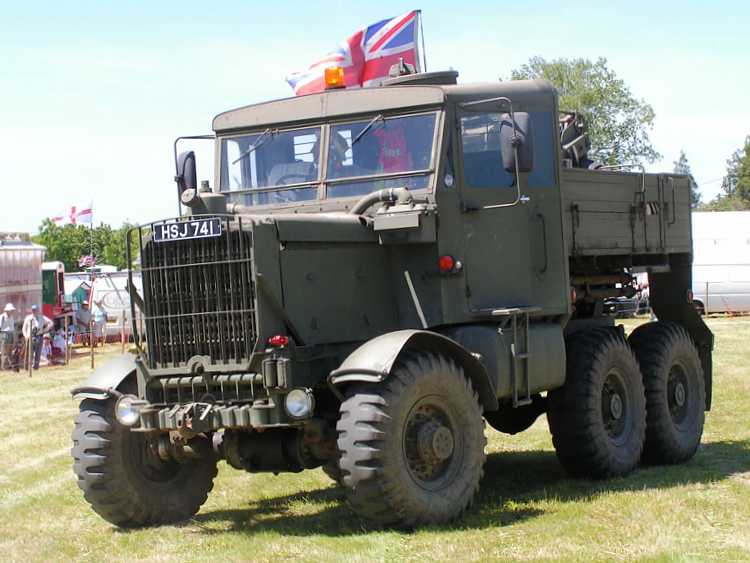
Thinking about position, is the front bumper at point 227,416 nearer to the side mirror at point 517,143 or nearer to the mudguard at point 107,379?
the mudguard at point 107,379

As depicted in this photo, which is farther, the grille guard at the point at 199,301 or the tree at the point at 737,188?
the tree at the point at 737,188

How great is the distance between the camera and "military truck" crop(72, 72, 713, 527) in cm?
809

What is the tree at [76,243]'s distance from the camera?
71000 mm

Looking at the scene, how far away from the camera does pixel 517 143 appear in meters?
8.70

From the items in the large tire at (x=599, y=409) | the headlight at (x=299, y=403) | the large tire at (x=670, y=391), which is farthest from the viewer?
the large tire at (x=670, y=391)

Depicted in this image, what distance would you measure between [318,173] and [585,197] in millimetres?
2499

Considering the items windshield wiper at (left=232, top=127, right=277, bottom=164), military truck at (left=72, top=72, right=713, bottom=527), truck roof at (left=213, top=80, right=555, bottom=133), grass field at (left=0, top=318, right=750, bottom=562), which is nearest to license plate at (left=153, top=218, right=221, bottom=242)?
military truck at (left=72, top=72, right=713, bottom=527)

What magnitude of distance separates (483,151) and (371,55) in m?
2.43

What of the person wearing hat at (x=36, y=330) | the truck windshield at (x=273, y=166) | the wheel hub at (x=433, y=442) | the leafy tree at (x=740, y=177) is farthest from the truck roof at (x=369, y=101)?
the leafy tree at (x=740, y=177)

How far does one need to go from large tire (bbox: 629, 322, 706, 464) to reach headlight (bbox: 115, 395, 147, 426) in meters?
4.95

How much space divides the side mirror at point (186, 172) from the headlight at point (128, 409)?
7.07 ft

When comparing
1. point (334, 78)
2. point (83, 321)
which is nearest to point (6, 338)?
point (83, 321)

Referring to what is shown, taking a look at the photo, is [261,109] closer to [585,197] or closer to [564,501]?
[585,197]

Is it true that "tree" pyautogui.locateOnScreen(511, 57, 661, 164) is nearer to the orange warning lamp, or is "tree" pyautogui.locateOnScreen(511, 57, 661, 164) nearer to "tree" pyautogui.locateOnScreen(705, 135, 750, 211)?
"tree" pyautogui.locateOnScreen(705, 135, 750, 211)
